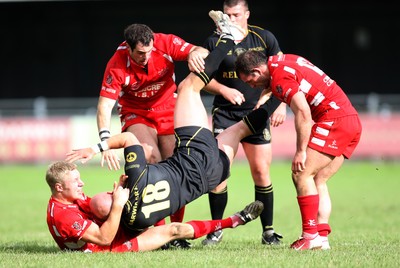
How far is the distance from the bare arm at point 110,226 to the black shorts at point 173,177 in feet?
0.42

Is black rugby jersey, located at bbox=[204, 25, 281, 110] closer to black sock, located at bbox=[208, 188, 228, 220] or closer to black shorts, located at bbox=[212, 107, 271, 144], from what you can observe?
black shorts, located at bbox=[212, 107, 271, 144]

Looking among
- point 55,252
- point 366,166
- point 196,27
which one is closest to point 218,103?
point 55,252

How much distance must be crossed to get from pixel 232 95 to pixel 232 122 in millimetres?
668

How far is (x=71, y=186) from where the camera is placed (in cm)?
787

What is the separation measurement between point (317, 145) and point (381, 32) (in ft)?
74.9

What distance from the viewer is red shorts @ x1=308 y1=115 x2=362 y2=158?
8116 mm

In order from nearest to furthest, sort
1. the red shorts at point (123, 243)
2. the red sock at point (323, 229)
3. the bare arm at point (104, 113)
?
the red shorts at point (123, 243)
the red sock at point (323, 229)
the bare arm at point (104, 113)

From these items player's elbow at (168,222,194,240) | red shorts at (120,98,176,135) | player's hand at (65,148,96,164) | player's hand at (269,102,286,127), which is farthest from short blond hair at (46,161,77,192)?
player's hand at (269,102,286,127)

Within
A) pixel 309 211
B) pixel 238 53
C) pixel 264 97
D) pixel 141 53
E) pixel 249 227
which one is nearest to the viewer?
pixel 309 211

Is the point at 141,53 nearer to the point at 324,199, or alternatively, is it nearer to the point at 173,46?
the point at 173,46

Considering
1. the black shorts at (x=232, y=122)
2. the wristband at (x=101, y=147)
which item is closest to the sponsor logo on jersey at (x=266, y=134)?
the black shorts at (x=232, y=122)

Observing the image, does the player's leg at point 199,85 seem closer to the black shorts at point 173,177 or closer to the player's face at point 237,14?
the black shorts at point 173,177

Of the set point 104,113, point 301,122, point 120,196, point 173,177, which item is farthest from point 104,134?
point 301,122

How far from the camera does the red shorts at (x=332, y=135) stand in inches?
320
